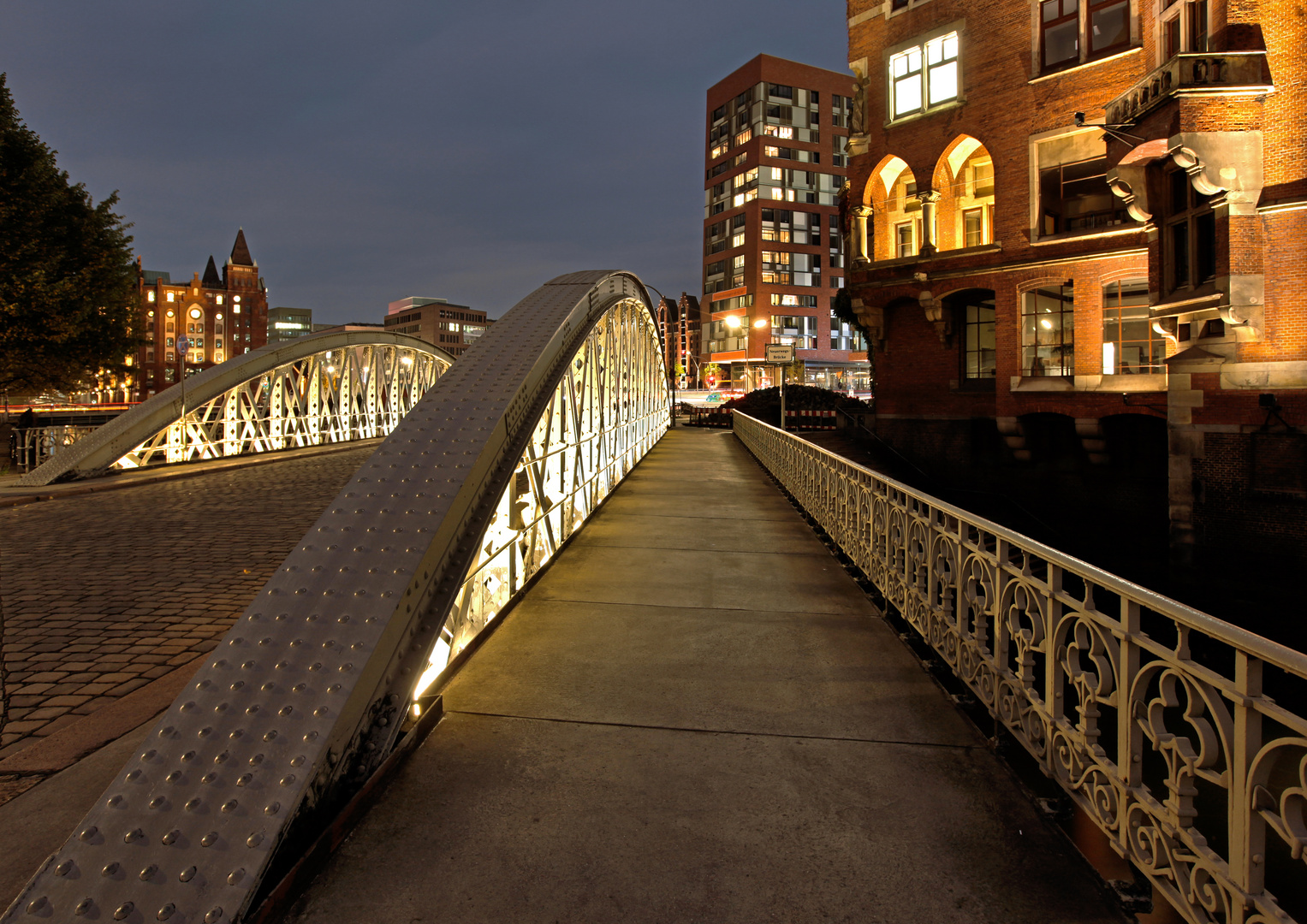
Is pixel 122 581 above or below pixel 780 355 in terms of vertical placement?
below

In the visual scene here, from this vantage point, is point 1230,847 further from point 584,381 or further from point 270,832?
point 584,381

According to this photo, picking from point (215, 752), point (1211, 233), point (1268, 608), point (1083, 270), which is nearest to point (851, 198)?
point (1083, 270)

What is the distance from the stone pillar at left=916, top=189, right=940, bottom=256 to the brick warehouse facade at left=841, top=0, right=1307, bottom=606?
6cm

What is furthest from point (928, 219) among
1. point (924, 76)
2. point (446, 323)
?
point (446, 323)

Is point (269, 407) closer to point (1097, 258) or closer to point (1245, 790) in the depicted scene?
point (1097, 258)

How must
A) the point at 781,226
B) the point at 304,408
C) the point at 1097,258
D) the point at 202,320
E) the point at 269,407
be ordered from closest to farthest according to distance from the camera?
1. the point at 1097,258
2. the point at 269,407
3. the point at 304,408
4. the point at 781,226
5. the point at 202,320

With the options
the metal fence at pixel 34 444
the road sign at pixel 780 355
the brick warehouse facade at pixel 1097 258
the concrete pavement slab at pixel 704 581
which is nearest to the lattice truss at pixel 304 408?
the metal fence at pixel 34 444

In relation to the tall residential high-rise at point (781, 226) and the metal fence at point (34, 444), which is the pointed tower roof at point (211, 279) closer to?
the tall residential high-rise at point (781, 226)

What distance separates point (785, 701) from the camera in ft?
12.5

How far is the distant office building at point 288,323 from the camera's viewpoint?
6683 inches

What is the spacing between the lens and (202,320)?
4508 inches

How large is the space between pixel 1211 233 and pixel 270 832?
16359mm

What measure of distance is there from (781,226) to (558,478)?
268 ft

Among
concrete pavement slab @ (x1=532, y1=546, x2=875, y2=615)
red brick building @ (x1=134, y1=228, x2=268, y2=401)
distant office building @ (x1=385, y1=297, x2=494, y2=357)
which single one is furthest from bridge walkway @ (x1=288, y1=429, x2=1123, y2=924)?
A: distant office building @ (x1=385, y1=297, x2=494, y2=357)
